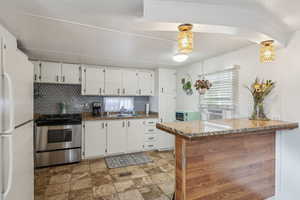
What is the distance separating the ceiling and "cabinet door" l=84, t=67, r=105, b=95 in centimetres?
66

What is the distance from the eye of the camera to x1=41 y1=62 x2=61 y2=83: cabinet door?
3338 mm

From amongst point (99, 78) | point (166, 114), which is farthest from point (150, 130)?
point (99, 78)

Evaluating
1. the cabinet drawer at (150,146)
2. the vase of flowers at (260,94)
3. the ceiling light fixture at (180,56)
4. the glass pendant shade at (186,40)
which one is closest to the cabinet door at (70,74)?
the cabinet drawer at (150,146)

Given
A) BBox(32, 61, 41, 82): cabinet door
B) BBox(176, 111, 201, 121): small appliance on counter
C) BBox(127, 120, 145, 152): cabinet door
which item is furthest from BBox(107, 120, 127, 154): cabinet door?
BBox(32, 61, 41, 82): cabinet door

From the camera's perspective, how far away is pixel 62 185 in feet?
8.05

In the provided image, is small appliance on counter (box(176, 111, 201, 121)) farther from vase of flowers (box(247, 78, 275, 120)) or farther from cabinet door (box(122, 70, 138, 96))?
cabinet door (box(122, 70, 138, 96))

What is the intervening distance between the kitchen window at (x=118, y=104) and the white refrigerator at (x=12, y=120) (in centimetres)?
268

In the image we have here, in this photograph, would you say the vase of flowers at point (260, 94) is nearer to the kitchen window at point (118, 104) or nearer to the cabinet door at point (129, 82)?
the cabinet door at point (129, 82)

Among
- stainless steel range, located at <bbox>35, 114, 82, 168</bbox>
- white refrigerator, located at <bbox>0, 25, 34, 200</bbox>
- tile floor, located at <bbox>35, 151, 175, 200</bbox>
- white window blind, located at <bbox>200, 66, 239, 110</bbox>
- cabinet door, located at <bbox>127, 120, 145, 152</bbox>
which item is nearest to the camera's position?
white refrigerator, located at <bbox>0, 25, 34, 200</bbox>

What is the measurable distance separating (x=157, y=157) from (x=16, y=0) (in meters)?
3.59

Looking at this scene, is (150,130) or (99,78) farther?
(150,130)

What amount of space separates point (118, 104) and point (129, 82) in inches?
29.5

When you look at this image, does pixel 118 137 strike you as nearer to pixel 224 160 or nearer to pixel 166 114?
pixel 166 114

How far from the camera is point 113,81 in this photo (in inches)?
155
